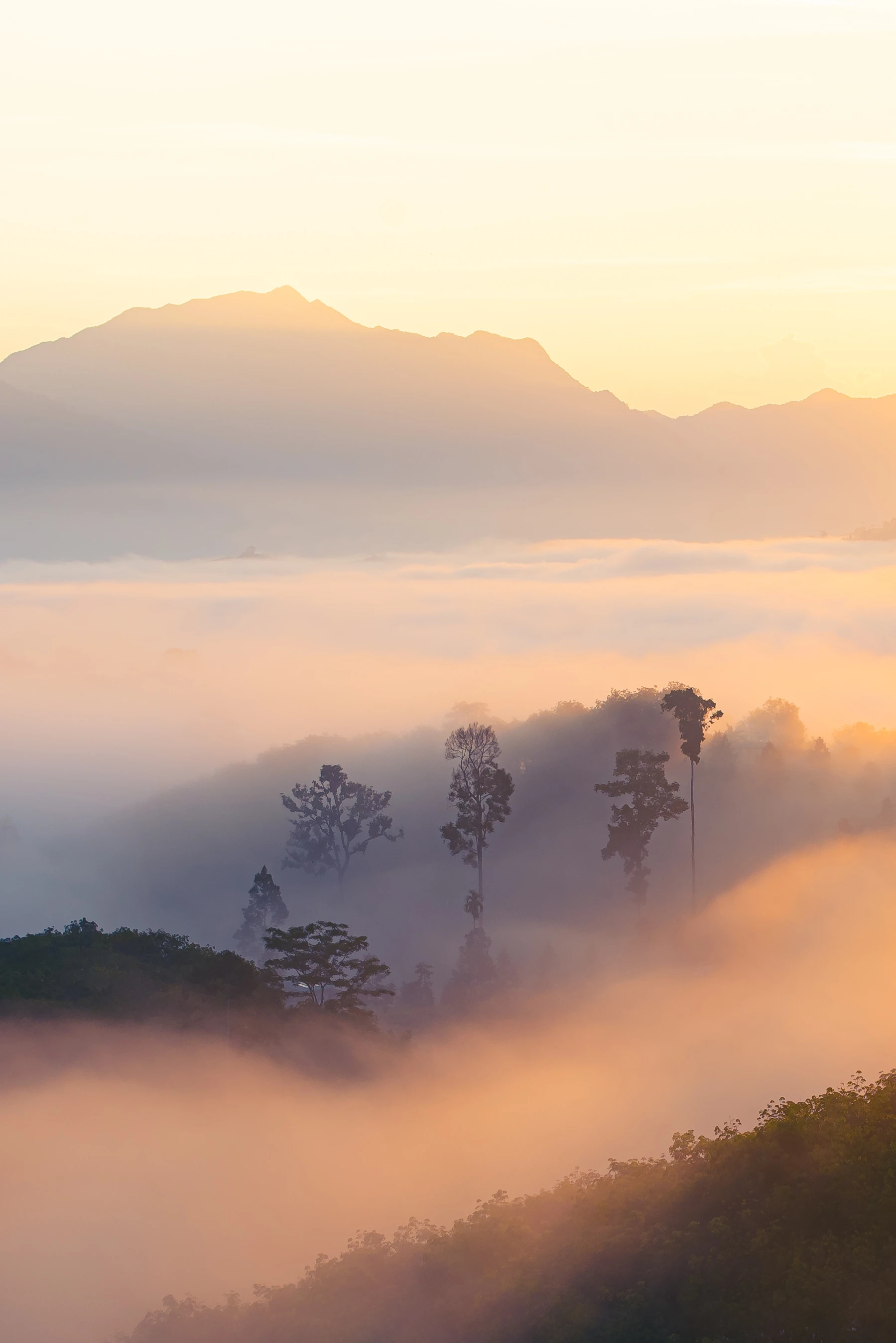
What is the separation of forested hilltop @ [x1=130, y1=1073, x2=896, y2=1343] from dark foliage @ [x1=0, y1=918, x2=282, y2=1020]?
899 inches

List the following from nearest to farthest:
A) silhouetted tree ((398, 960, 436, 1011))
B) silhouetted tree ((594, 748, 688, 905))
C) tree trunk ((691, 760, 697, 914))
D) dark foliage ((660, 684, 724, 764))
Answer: silhouetted tree ((398, 960, 436, 1011)) < silhouetted tree ((594, 748, 688, 905)) < tree trunk ((691, 760, 697, 914)) < dark foliage ((660, 684, 724, 764))

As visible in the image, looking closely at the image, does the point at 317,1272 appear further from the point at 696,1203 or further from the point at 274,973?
the point at 274,973

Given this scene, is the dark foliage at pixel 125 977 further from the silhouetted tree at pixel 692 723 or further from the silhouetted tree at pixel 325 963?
the silhouetted tree at pixel 692 723

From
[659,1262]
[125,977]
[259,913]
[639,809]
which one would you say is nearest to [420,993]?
[259,913]

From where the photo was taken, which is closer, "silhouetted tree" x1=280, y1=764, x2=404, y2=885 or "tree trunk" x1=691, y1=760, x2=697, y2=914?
"tree trunk" x1=691, y1=760, x2=697, y2=914

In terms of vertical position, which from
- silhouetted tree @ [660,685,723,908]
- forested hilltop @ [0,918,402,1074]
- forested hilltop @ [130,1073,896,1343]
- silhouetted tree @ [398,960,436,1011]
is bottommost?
forested hilltop @ [130,1073,896,1343]

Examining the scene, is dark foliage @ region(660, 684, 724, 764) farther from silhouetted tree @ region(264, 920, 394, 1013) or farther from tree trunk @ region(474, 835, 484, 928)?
silhouetted tree @ region(264, 920, 394, 1013)

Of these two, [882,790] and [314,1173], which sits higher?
[882,790]

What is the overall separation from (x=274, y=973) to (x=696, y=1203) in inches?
1509

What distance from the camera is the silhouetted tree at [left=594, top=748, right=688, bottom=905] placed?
94.3m

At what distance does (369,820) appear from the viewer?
11844cm

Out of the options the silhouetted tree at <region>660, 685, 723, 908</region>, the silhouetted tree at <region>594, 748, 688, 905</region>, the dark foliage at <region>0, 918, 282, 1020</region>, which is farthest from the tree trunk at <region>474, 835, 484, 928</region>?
the dark foliage at <region>0, 918, 282, 1020</region>

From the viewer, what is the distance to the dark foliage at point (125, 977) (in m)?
63.3

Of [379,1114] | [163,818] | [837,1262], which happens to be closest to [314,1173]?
[379,1114]
